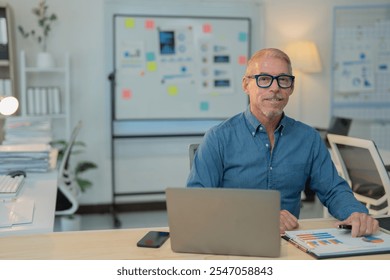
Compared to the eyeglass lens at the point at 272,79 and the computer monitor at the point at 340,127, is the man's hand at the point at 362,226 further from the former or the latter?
the computer monitor at the point at 340,127

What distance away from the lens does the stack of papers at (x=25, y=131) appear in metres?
3.62

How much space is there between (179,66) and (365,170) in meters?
Answer: 2.65

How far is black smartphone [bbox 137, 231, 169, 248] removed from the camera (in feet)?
4.81

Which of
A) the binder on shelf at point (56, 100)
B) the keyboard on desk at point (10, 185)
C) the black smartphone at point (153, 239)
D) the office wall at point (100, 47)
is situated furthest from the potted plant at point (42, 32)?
the black smartphone at point (153, 239)

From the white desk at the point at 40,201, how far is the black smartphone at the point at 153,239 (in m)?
0.38

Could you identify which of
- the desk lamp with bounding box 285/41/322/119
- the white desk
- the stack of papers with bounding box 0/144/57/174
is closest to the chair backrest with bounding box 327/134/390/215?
the white desk

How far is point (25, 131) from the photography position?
366 cm

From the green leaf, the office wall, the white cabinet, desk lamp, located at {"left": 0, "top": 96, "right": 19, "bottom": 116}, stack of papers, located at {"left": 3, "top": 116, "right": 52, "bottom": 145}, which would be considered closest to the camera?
desk lamp, located at {"left": 0, "top": 96, "right": 19, "bottom": 116}

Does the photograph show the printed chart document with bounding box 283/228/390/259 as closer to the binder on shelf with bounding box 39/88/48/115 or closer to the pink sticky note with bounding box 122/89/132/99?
the binder on shelf with bounding box 39/88/48/115

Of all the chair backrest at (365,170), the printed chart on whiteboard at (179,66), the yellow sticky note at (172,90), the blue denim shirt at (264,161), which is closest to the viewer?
the blue denim shirt at (264,161)

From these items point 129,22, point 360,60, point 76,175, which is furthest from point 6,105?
point 360,60

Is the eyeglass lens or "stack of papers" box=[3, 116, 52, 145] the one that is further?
"stack of papers" box=[3, 116, 52, 145]

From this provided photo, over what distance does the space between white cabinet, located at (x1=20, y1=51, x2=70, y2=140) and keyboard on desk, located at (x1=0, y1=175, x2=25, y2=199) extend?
191cm

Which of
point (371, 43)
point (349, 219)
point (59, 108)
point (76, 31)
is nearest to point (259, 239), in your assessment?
point (349, 219)
